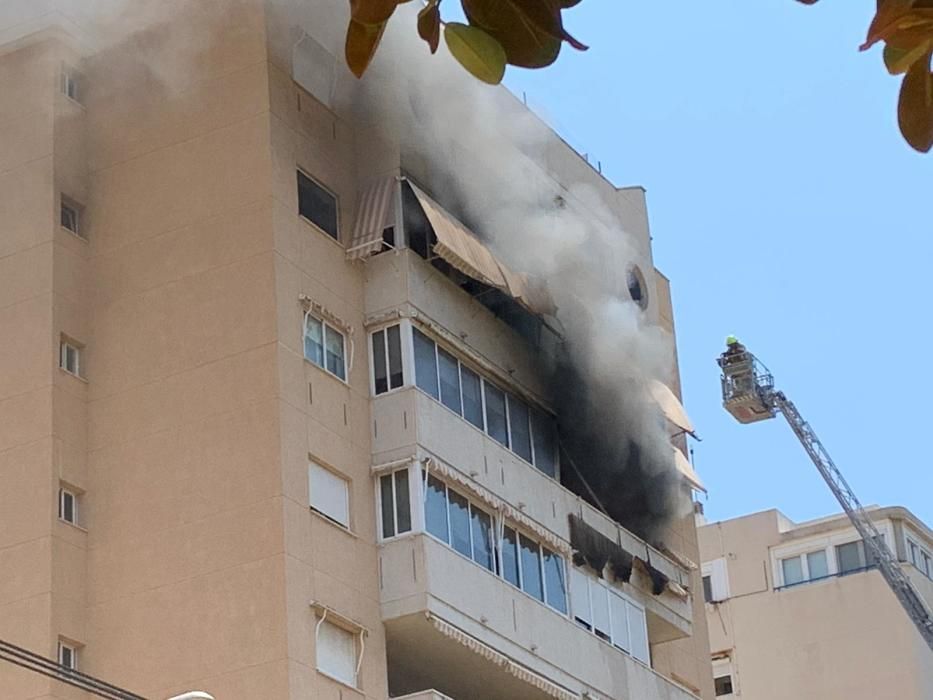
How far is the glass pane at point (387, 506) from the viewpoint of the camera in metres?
27.4

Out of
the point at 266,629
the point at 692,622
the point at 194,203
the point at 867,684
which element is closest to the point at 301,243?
the point at 194,203

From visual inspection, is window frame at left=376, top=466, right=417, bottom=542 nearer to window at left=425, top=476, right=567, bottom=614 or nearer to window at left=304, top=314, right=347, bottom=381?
window at left=425, top=476, right=567, bottom=614

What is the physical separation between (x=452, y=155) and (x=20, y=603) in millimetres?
9520

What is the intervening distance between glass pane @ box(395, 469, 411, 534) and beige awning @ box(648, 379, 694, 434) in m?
7.62

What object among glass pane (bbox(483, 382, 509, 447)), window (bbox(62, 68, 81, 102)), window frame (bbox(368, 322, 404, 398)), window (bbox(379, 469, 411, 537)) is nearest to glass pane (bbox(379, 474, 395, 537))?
window (bbox(379, 469, 411, 537))

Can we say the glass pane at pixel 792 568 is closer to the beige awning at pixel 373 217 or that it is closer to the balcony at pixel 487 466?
the balcony at pixel 487 466

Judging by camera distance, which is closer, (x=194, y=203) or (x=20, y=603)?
(x=20, y=603)

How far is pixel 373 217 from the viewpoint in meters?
29.0

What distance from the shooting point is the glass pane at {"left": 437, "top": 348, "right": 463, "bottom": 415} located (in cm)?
2894

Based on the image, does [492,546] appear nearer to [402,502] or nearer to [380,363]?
[402,502]

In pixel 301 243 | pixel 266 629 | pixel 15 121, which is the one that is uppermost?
pixel 15 121

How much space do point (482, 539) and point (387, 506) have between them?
169cm

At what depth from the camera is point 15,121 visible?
95.1 ft

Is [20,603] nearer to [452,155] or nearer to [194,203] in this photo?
[194,203]
